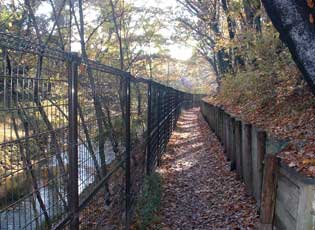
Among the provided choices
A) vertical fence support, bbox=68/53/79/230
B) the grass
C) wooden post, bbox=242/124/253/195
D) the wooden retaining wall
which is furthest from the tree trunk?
vertical fence support, bbox=68/53/79/230

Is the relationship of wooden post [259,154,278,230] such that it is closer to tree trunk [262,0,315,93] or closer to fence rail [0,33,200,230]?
tree trunk [262,0,315,93]

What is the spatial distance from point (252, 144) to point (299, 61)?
1.59 meters

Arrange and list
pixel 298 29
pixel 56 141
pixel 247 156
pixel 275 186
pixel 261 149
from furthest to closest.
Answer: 1. pixel 247 156
2. pixel 261 149
3. pixel 298 29
4. pixel 275 186
5. pixel 56 141

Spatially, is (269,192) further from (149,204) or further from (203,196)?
(203,196)

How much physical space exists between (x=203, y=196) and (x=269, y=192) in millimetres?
2985

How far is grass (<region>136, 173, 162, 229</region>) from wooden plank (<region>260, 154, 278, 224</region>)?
193cm

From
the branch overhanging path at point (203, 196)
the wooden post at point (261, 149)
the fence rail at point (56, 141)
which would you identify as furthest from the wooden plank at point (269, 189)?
the fence rail at point (56, 141)

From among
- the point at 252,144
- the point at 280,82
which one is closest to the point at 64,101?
the point at 252,144

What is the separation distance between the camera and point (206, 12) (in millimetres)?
21844

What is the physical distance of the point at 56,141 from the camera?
8.57ft

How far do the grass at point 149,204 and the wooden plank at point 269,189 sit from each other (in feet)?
6.33

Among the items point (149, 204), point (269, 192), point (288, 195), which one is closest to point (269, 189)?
point (269, 192)

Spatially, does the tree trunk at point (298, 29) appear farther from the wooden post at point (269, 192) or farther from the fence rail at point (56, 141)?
the fence rail at point (56, 141)

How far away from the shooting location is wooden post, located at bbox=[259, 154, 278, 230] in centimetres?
407
